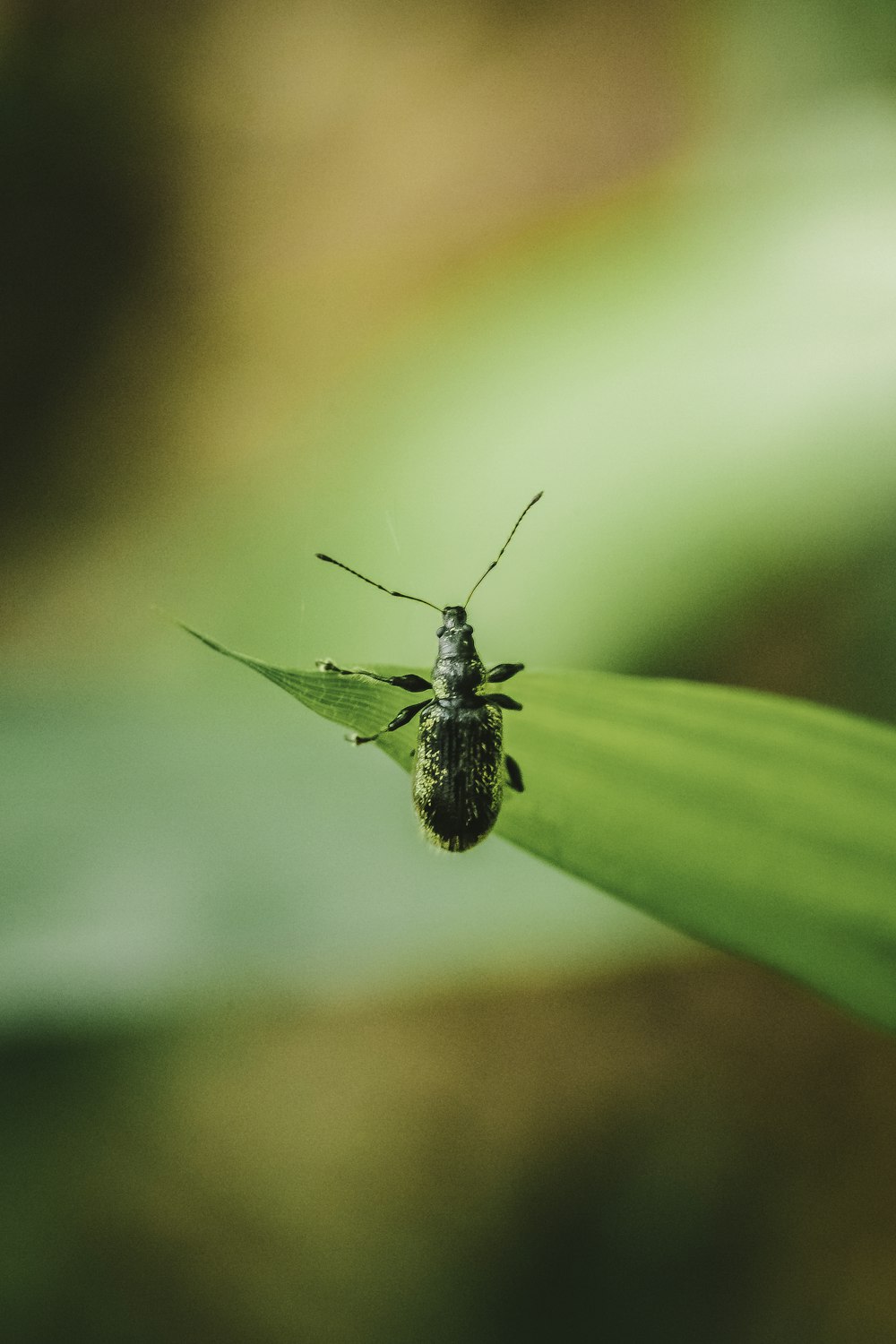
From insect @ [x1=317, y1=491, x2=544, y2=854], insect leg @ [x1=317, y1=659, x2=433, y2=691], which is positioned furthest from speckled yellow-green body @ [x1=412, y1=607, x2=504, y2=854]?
insect leg @ [x1=317, y1=659, x2=433, y2=691]

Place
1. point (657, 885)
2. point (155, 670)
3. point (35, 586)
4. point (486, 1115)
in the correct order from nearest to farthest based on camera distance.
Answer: point (657, 885) < point (155, 670) < point (486, 1115) < point (35, 586)

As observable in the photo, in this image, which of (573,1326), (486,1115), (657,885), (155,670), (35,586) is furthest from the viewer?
(35,586)

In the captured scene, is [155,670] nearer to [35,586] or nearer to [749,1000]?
[35,586]

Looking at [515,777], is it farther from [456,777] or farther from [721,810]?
[456,777]

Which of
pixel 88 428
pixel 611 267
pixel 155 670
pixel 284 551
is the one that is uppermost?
pixel 611 267

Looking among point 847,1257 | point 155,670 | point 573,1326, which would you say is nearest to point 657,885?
point 155,670

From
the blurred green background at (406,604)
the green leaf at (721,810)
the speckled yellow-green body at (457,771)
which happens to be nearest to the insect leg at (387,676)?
the green leaf at (721,810)
